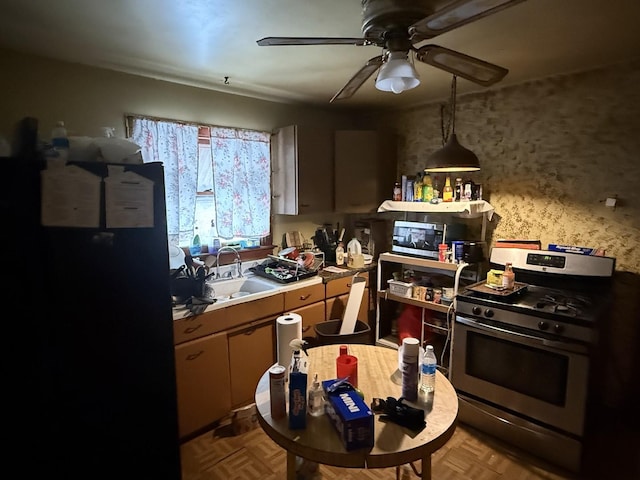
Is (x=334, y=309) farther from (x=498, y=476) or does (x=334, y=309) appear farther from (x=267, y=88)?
(x=267, y=88)

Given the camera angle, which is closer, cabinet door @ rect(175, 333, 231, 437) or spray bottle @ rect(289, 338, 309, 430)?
spray bottle @ rect(289, 338, 309, 430)

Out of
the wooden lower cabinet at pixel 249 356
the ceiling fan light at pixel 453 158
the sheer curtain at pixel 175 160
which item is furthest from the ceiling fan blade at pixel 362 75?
the wooden lower cabinet at pixel 249 356

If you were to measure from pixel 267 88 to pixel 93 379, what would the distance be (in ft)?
7.54

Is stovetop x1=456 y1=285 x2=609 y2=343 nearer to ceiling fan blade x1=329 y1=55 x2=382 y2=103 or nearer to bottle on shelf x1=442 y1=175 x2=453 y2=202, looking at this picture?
bottle on shelf x1=442 y1=175 x2=453 y2=202

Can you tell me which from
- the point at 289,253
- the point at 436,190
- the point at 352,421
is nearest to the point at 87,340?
the point at 352,421

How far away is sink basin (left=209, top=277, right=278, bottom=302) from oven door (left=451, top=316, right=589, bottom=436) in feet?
4.53

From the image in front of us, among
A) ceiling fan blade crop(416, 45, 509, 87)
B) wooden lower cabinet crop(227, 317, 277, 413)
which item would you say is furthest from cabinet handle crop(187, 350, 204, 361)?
ceiling fan blade crop(416, 45, 509, 87)

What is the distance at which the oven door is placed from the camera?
1963mm

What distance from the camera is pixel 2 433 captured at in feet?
3.71

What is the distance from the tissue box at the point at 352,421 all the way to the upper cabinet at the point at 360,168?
2.20 meters

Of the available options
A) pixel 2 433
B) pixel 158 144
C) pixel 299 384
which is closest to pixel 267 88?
pixel 158 144

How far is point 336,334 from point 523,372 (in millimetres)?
1273

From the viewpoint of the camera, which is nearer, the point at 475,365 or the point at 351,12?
the point at 351,12

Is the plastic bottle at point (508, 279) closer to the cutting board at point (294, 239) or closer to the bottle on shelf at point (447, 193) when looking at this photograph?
the bottle on shelf at point (447, 193)
